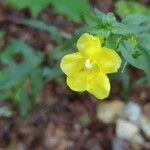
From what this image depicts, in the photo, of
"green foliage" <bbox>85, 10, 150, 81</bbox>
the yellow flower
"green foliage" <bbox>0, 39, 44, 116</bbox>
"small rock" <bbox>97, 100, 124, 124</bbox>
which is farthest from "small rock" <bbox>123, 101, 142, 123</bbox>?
the yellow flower

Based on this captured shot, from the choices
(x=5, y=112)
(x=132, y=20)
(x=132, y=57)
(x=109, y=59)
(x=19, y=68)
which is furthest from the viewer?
(x=5, y=112)

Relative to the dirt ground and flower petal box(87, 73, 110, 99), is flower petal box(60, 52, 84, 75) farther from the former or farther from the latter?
the dirt ground

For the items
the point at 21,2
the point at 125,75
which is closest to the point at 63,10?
the point at 21,2

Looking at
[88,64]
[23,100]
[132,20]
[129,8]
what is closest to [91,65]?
[88,64]

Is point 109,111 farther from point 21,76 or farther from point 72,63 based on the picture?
point 72,63

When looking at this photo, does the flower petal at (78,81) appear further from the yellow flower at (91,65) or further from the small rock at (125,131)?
the small rock at (125,131)

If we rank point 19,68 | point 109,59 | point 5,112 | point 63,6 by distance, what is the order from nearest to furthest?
point 109,59 → point 19,68 → point 5,112 → point 63,6

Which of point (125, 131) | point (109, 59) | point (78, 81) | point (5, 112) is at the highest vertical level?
point (109, 59)

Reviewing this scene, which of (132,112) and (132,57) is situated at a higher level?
(132,57)
